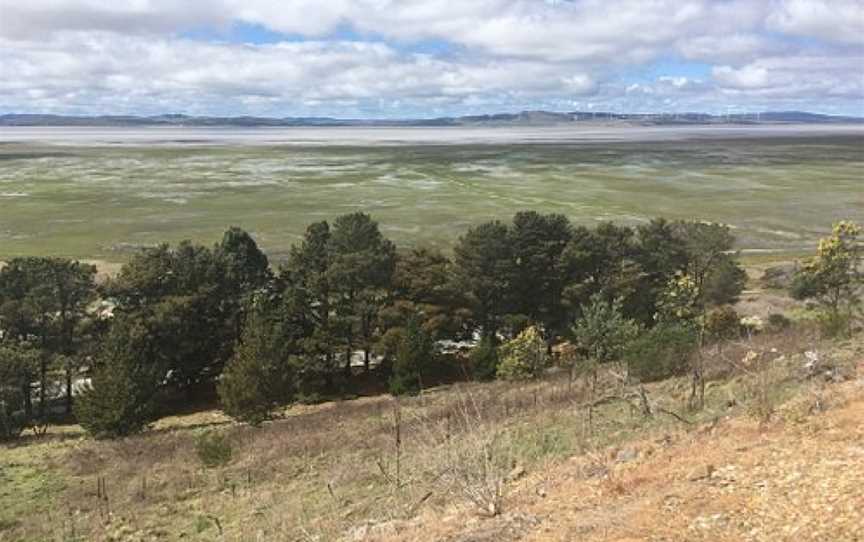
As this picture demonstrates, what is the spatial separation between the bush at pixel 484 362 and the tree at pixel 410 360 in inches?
89.1

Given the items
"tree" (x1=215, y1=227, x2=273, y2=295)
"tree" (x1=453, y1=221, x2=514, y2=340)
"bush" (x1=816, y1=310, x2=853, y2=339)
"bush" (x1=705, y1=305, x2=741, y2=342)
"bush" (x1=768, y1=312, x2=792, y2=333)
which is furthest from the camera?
"tree" (x1=215, y1=227, x2=273, y2=295)

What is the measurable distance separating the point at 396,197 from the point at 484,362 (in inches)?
3083

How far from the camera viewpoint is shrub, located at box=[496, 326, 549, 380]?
35656 millimetres

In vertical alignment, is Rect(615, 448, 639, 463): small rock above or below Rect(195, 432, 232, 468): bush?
above

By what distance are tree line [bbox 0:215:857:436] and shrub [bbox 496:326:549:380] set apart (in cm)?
8

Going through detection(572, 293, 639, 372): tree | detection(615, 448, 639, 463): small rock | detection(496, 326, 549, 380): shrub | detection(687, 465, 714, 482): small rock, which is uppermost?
detection(687, 465, 714, 482): small rock

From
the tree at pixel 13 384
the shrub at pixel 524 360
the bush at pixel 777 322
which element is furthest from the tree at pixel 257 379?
the bush at pixel 777 322

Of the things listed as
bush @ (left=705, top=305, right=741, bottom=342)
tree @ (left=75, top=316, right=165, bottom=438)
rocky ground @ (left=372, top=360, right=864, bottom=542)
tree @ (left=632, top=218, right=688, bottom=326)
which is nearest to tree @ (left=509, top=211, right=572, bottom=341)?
tree @ (left=632, top=218, right=688, bottom=326)

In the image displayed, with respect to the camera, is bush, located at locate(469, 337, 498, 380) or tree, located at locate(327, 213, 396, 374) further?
tree, located at locate(327, 213, 396, 374)

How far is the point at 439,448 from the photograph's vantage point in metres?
15.5

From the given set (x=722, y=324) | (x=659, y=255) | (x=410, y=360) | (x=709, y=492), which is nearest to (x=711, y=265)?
(x=659, y=255)

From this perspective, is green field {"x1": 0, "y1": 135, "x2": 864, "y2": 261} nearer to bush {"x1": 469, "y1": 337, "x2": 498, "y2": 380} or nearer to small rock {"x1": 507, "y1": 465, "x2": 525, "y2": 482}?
bush {"x1": 469, "y1": 337, "x2": 498, "y2": 380}

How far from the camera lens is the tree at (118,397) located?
1233 inches

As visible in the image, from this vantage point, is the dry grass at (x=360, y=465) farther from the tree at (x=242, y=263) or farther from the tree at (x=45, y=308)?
the tree at (x=242, y=263)
